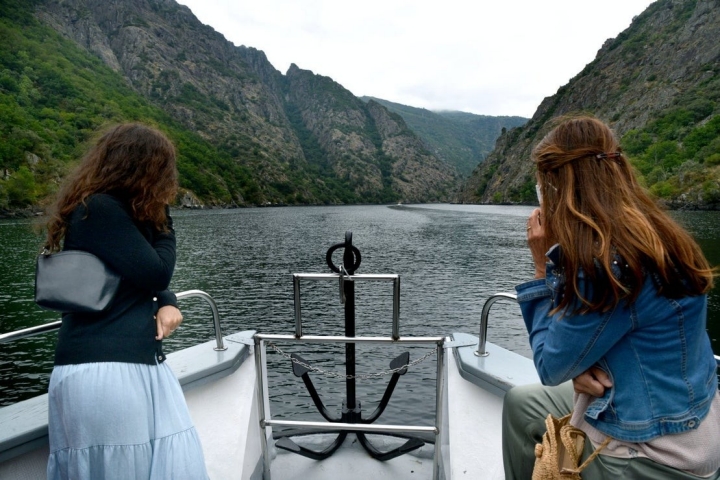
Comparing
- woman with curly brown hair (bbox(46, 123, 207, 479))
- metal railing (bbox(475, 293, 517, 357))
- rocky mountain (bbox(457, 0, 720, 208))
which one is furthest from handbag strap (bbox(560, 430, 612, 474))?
rocky mountain (bbox(457, 0, 720, 208))

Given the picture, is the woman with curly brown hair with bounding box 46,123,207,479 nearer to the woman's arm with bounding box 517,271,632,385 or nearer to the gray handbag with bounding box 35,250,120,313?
the gray handbag with bounding box 35,250,120,313

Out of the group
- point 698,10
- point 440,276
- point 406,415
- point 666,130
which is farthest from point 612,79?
point 406,415

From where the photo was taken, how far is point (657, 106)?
326 ft

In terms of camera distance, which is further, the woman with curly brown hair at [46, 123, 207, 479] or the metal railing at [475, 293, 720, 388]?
the metal railing at [475, 293, 720, 388]

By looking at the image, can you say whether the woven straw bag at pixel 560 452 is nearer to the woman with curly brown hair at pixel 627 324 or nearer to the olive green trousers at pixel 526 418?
the woman with curly brown hair at pixel 627 324

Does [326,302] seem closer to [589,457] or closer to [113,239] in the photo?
[113,239]

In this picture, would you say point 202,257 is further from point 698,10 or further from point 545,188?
point 698,10

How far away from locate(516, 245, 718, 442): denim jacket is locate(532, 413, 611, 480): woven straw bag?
0.14 m

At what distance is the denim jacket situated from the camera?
56.7 inches

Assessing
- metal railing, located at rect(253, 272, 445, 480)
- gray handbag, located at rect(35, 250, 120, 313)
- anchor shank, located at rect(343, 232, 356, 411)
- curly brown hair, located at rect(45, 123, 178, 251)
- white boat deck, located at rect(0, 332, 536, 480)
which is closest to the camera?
gray handbag, located at rect(35, 250, 120, 313)

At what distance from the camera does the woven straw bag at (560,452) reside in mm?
1624

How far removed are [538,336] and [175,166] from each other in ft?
5.09

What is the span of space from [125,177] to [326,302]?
838 inches

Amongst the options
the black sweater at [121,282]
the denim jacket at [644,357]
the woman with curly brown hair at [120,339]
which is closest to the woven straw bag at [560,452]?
the denim jacket at [644,357]
